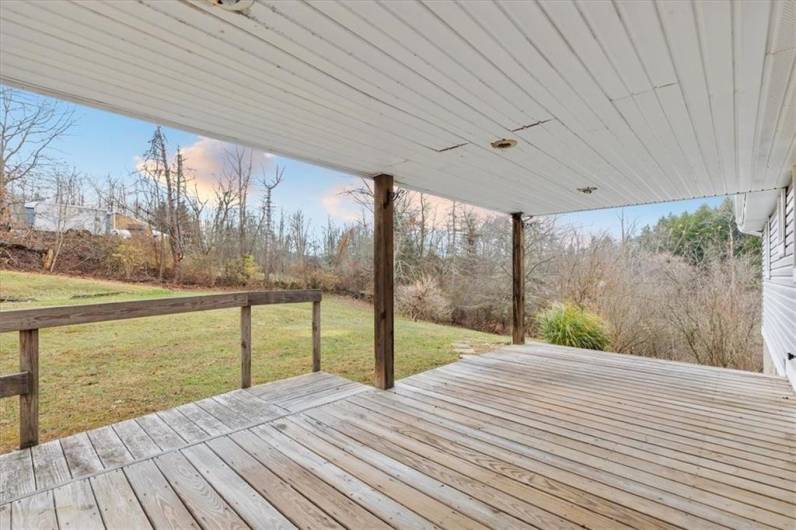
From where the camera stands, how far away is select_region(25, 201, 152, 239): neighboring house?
17.3ft

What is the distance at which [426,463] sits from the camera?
6.97 ft

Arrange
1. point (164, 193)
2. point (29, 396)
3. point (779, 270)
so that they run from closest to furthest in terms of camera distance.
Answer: point (29, 396) < point (779, 270) < point (164, 193)

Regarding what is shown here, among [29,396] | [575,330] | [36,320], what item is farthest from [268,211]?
[575,330]

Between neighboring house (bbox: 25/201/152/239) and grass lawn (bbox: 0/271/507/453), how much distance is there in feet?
2.65

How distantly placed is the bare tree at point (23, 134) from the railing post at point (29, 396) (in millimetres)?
3985

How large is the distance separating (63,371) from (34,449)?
1986 millimetres

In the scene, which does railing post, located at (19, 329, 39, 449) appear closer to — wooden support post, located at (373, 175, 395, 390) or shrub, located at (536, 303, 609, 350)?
wooden support post, located at (373, 175, 395, 390)

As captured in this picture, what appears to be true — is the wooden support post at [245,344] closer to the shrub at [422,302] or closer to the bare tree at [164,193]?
the bare tree at [164,193]

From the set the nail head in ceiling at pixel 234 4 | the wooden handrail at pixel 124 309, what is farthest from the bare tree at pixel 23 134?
the nail head in ceiling at pixel 234 4

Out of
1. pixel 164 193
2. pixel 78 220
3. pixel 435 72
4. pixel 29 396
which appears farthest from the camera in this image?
pixel 164 193

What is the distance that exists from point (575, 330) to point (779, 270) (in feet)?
8.28

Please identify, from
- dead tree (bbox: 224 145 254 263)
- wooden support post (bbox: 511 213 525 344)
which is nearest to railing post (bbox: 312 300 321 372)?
wooden support post (bbox: 511 213 525 344)

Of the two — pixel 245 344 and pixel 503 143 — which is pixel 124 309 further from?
A: pixel 503 143

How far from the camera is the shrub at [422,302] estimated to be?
892 centimetres
